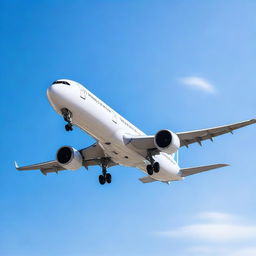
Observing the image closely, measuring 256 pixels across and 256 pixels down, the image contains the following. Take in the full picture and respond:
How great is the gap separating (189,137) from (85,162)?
760 cm

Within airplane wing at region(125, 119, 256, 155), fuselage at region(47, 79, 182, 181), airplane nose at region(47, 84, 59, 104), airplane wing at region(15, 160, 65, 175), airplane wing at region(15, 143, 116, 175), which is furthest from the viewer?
airplane wing at region(15, 160, 65, 175)

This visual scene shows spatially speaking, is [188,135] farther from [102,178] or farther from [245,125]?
[102,178]

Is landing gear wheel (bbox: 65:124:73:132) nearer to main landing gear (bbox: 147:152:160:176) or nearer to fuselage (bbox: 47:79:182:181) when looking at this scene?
fuselage (bbox: 47:79:182:181)

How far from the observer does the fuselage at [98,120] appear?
83.3 ft

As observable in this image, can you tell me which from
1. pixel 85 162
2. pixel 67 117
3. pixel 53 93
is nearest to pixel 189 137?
pixel 85 162

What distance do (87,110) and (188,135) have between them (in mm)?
7241

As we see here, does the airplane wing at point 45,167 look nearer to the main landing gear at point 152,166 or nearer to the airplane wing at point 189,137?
the main landing gear at point 152,166

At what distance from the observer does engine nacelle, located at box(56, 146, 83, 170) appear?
30844mm

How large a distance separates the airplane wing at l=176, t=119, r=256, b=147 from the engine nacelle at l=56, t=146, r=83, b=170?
6615 millimetres

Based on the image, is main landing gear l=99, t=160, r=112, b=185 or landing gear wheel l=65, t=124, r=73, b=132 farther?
main landing gear l=99, t=160, r=112, b=185

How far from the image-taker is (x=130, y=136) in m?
28.6

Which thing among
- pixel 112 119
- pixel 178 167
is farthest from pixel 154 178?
pixel 112 119

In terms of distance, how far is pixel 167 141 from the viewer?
28547mm

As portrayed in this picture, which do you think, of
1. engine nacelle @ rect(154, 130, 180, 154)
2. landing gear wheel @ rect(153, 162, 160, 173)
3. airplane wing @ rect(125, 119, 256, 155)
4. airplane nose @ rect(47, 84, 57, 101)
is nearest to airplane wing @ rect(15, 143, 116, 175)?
airplane wing @ rect(125, 119, 256, 155)
